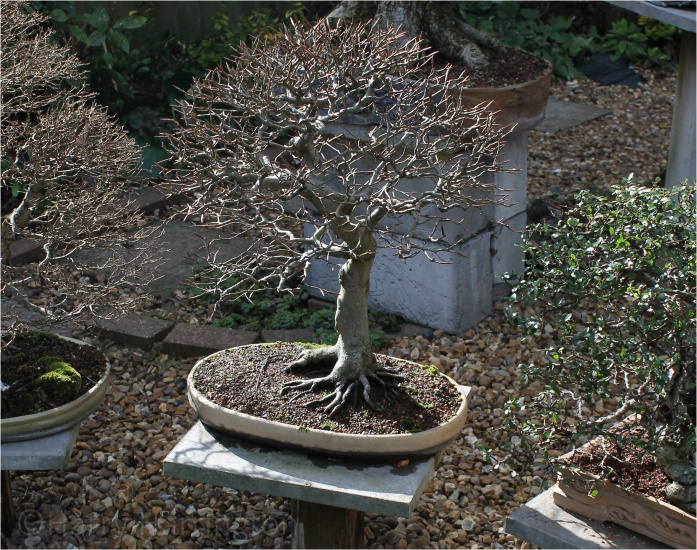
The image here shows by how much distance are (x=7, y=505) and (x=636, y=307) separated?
2.37 meters

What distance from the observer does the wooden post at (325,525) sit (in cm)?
274

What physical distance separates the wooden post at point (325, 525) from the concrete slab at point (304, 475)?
193 mm

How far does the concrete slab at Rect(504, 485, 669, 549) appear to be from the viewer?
8.11 feet

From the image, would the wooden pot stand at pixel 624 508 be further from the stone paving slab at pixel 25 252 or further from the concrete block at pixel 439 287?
the stone paving slab at pixel 25 252

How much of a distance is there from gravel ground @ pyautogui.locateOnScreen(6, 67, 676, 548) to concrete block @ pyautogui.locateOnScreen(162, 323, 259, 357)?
83 mm

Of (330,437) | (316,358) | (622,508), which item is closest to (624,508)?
(622,508)

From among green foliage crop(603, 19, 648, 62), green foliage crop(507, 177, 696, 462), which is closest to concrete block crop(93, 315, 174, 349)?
green foliage crop(507, 177, 696, 462)

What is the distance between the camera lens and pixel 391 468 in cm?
262

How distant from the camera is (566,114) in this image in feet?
25.1

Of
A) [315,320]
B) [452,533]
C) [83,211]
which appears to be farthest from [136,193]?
[452,533]

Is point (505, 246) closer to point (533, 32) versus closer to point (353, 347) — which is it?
point (353, 347)

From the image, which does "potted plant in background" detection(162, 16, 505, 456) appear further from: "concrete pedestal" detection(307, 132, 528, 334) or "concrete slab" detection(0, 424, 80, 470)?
"concrete pedestal" detection(307, 132, 528, 334)

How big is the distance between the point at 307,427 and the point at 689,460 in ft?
3.85

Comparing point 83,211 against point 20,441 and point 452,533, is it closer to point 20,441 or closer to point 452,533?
point 20,441
